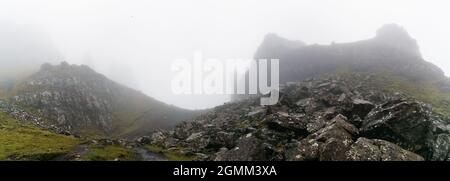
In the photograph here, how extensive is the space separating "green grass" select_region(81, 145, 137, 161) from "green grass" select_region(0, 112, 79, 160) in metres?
8.00

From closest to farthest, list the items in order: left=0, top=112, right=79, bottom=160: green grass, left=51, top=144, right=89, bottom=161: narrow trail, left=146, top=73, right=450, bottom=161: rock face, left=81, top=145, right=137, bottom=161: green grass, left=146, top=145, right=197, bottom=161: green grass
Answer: left=146, top=73, right=450, bottom=161: rock face → left=81, top=145, right=137, bottom=161: green grass → left=51, top=144, right=89, bottom=161: narrow trail → left=146, top=145, right=197, bottom=161: green grass → left=0, top=112, right=79, bottom=160: green grass

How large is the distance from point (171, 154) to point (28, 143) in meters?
40.8

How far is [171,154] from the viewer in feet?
324

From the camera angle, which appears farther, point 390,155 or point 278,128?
point 278,128

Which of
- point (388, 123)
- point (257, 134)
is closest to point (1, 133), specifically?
point (257, 134)

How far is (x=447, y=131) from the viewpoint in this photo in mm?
75688

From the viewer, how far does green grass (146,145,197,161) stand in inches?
3617

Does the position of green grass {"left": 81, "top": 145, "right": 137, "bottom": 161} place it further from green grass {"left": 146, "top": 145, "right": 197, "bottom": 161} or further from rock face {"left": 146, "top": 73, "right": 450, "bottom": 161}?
rock face {"left": 146, "top": 73, "right": 450, "bottom": 161}

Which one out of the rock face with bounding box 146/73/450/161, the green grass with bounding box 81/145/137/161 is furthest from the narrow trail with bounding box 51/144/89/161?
the rock face with bounding box 146/73/450/161

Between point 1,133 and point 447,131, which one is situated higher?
point 447,131

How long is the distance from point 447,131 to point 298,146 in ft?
87.9
